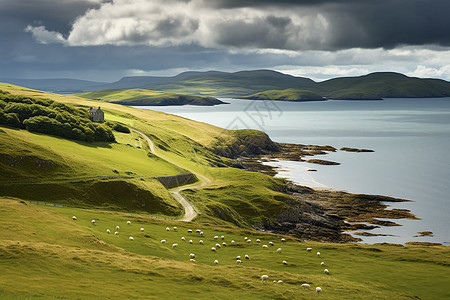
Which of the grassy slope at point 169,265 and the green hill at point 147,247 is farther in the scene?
the green hill at point 147,247

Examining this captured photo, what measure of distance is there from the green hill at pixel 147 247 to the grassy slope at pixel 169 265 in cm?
13

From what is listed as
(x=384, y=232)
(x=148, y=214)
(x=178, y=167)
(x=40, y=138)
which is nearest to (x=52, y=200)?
(x=148, y=214)

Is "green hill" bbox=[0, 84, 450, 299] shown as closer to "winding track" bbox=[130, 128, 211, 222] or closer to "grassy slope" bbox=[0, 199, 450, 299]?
"grassy slope" bbox=[0, 199, 450, 299]

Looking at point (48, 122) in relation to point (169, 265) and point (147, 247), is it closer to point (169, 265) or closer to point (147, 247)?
point (147, 247)

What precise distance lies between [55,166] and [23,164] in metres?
6.09

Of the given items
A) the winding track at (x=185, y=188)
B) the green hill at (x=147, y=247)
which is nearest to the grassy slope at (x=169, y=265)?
the green hill at (x=147, y=247)

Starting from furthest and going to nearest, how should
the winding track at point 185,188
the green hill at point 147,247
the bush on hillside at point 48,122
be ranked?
the bush on hillside at point 48,122 → the winding track at point 185,188 → the green hill at point 147,247

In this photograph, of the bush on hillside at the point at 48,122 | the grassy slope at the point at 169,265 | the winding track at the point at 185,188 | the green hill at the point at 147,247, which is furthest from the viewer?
the bush on hillside at the point at 48,122

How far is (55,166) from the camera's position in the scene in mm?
84875

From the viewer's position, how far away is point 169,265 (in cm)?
4312

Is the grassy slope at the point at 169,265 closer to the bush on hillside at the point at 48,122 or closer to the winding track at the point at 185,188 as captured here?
the winding track at the point at 185,188

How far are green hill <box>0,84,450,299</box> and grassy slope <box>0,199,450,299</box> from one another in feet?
0.42

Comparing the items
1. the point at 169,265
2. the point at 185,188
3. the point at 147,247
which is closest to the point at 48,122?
the point at 185,188

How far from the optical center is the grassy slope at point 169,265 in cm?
3559
